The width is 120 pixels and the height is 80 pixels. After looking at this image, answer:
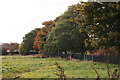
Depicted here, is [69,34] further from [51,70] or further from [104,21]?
[51,70]

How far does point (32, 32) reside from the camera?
67188 millimetres

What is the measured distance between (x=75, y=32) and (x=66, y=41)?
235 cm

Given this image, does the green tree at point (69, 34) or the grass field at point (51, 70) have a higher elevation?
the green tree at point (69, 34)

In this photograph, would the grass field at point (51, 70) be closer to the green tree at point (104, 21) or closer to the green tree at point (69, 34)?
the green tree at point (104, 21)

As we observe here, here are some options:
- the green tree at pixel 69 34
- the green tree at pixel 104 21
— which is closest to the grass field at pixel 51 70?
the green tree at pixel 104 21

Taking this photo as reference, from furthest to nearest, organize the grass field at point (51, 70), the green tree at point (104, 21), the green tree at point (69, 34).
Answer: the green tree at point (69, 34)
the green tree at point (104, 21)
the grass field at point (51, 70)

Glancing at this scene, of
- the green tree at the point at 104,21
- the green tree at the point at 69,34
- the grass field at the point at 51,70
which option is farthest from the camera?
the green tree at the point at 69,34

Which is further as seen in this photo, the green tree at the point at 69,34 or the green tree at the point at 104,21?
the green tree at the point at 69,34

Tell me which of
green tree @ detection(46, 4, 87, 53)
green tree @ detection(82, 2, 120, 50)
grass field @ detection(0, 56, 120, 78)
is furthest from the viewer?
green tree @ detection(46, 4, 87, 53)

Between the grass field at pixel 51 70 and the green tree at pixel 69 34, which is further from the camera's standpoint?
the green tree at pixel 69 34

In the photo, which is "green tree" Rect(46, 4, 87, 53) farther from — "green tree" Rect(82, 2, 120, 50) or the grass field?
"green tree" Rect(82, 2, 120, 50)

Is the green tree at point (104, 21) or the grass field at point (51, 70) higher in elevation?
the green tree at point (104, 21)

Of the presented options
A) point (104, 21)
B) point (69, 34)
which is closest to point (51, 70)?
point (104, 21)

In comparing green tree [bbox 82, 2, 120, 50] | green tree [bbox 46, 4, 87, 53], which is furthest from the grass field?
green tree [bbox 46, 4, 87, 53]
